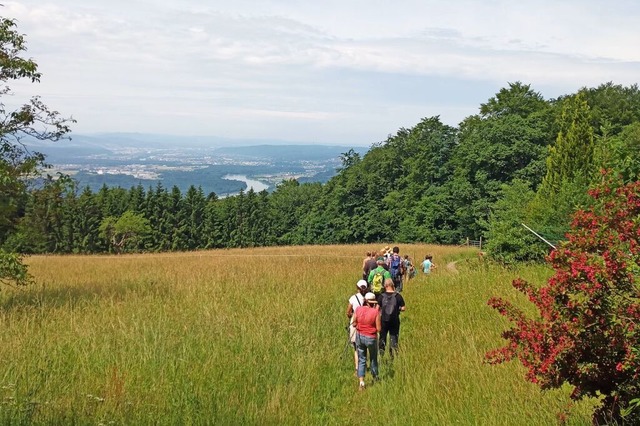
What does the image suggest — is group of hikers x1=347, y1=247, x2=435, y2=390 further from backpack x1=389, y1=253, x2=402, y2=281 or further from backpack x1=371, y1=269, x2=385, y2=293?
backpack x1=389, y1=253, x2=402, y2=281

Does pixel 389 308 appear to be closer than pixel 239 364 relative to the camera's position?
No

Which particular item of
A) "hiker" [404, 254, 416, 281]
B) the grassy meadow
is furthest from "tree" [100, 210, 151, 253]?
the grassy meadow

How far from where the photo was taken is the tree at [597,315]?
401cm

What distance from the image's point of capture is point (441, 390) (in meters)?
6.72

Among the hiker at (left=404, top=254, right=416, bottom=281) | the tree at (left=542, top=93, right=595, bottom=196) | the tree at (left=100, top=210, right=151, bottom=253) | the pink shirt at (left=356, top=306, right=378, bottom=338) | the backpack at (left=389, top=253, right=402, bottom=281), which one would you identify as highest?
the tree at (left=542, top=93, right=595, bottom=196)

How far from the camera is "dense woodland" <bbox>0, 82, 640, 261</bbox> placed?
3142 cm

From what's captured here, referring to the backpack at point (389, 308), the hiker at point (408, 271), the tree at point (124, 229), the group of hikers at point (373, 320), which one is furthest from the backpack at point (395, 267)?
the tree at point (124, 229)

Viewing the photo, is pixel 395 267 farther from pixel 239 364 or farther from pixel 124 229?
pixel 124 229

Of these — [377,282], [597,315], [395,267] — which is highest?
[597,315]

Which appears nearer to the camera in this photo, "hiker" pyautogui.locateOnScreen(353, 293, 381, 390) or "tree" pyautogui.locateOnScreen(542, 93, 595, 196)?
"hiker" pyautogui.locateOnScreen(353, 293, 381, 390)

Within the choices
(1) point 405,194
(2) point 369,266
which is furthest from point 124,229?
(2) point 369,266

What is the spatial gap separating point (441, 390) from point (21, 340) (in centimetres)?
598

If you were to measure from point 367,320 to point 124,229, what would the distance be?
6388cm

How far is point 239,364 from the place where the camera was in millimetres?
7660
